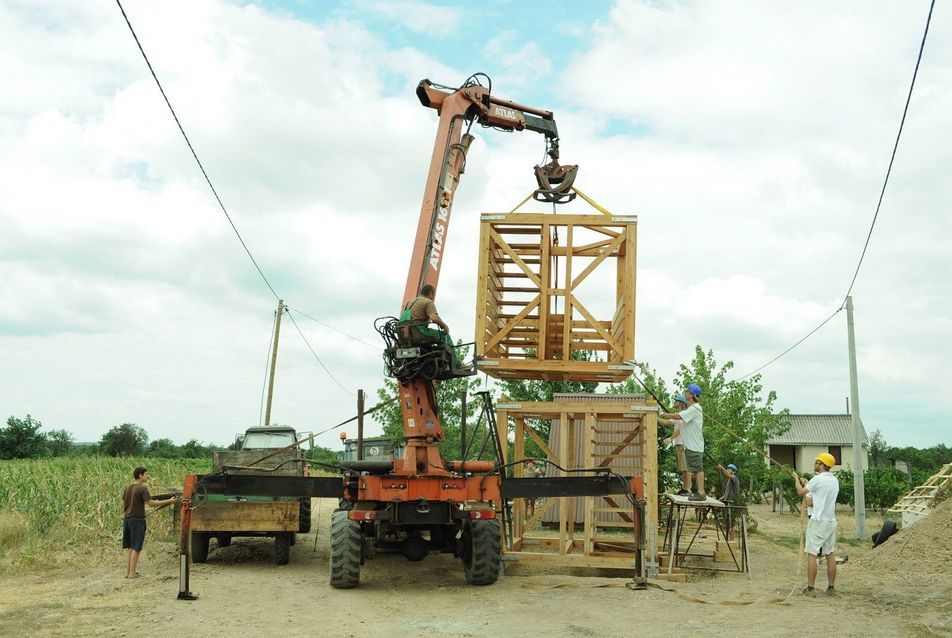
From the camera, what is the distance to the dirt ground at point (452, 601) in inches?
366

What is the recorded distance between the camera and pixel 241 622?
9.58 metres

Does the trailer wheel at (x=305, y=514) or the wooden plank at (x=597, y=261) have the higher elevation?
the wooden plank at (x=597, y=261)

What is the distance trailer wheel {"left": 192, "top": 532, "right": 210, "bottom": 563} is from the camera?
14461 mm

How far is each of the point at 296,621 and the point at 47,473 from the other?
14.0 metres

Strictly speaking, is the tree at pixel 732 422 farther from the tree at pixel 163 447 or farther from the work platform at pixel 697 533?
the tree at pixel 163 447

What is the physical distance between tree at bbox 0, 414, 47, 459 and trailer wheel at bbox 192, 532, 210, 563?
39559 mm

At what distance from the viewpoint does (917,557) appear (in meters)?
14.0

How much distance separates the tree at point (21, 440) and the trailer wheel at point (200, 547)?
39559mm

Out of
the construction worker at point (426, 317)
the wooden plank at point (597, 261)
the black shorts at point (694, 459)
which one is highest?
the wooden plank at point (597, 261)

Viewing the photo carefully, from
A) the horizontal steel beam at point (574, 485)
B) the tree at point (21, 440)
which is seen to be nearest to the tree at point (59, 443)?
the tree at point (21, 440)

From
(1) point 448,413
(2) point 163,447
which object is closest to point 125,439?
(2) point 163,447

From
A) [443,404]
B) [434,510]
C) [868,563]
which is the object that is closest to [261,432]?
[434,510]

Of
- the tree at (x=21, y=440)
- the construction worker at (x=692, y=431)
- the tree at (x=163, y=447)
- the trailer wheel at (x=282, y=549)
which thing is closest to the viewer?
the construction worker at (x=692, y=431)

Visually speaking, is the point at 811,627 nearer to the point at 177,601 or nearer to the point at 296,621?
the point at 296,621
